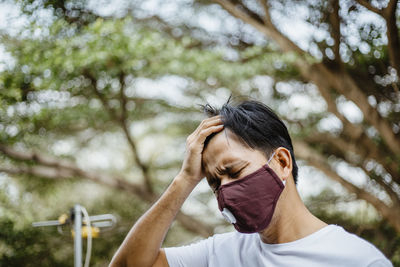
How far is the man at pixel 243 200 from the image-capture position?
5.41 feet

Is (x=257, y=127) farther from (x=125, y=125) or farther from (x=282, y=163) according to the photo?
(x=125, y=125)

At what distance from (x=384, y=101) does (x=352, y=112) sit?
91cm

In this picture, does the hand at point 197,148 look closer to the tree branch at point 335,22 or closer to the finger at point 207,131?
the finger at point 207,131

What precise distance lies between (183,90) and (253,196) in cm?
516

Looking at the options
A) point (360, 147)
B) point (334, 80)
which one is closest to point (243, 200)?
point (334, 80)

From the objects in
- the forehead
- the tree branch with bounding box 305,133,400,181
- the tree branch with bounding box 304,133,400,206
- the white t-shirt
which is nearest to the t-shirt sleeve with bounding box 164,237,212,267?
the white t-shirt

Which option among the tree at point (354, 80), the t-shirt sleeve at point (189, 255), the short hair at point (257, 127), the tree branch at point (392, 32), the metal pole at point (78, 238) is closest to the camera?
the short hair at point (257, 127)

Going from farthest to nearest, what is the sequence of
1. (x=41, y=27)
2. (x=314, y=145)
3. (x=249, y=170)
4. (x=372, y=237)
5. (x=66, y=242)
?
1. (x=66, y=242)
2. (x=314, y=145)
3. (x=372, y=237)
4. (x=41, y=27)
5. (x=249, y=170)

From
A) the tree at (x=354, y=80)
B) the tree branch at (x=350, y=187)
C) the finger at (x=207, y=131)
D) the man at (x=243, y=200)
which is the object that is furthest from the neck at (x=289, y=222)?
the tree branch at (x=350, y=187)

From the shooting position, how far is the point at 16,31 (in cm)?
501

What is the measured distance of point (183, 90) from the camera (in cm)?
682

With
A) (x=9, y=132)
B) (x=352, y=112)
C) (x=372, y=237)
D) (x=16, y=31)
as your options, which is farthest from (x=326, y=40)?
(x=9, y=132)

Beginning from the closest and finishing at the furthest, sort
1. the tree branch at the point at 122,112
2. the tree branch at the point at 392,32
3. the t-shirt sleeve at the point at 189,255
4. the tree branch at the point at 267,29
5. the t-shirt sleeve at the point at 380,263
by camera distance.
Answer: the t-shirt sleeve at the point at 380,263 → the t-shirt sleeve at the point at 189,255 → the tree branch at the point at 392,32 → the tree branch at the point at 267,29 → the tree branch at the point at 122,112

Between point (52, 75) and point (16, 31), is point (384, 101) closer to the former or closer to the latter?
point (52, 75)
